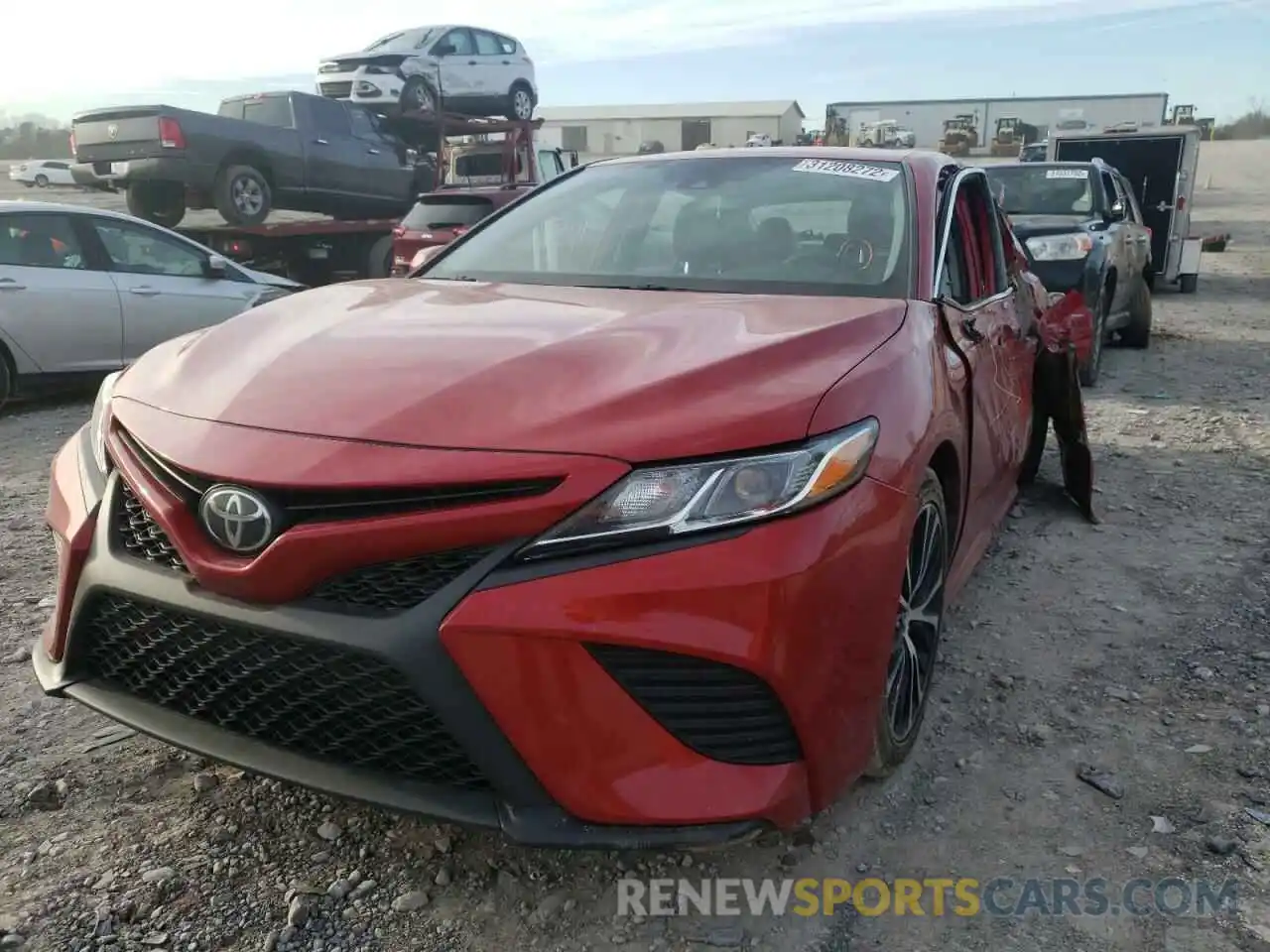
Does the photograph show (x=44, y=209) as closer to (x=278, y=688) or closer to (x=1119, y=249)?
(x=278, y=688)

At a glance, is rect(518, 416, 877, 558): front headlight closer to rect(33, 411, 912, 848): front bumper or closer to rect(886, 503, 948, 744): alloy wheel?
rect(33, 411, 912, 848): front bumper

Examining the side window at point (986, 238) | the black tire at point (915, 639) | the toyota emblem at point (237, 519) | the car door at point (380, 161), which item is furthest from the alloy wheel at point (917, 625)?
the car door at point (380, 161)

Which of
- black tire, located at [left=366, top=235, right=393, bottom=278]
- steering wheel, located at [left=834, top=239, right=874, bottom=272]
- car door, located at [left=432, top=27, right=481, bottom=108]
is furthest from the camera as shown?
car door, located at [left=432, top=27, right=481, bottom=108]

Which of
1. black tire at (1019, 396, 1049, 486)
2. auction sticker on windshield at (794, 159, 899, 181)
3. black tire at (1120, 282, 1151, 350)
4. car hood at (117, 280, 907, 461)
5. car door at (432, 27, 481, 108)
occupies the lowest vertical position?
black tire at (1120, 282, 1151, 350)

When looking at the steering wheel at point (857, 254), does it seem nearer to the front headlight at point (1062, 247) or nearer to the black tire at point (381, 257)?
the front headlight at point (1062, 247)

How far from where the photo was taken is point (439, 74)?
15305 millimetres

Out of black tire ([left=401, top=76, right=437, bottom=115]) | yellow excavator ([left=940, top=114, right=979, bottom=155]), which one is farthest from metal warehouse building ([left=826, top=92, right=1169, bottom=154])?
black tire ([left=401, top=76, right=437, bottom=115])

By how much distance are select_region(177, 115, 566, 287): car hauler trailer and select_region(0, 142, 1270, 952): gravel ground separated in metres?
8.43

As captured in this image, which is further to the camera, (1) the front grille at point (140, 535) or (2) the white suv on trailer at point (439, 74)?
(2) the white suv on trailer at point (439, 74)

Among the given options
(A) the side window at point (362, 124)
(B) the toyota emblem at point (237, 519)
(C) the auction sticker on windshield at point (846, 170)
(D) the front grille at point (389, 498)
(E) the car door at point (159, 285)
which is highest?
(A) the side window at point (362, 124)

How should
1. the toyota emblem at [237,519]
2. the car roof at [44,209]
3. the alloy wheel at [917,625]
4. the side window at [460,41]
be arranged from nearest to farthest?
the toyota emblem at [237,519], the alloy wheel at [917,625], the car roof at [44,209], the side window at [460,41]

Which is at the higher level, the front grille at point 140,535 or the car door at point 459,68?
the car door at point 459,68

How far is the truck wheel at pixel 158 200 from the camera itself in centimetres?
1145

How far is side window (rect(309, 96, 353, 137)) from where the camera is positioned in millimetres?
12727
